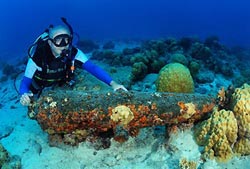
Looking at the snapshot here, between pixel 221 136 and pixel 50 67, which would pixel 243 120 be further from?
pixel 50 67

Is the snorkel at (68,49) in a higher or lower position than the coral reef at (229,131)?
higher

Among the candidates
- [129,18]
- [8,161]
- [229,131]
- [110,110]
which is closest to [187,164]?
[229,131]

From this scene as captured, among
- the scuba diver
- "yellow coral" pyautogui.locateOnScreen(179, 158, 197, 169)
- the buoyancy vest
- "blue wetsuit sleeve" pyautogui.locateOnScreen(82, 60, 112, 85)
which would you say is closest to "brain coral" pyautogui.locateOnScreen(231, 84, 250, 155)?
"yellow coral" pyautogui.locateOnScreen(179, 158, 197, 169)

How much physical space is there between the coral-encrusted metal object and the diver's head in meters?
1.32

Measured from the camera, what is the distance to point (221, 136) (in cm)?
362

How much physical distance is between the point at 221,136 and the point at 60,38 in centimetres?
327

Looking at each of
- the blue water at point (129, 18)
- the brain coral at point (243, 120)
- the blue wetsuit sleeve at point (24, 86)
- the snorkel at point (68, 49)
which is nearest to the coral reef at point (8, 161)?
the blue wetsuit sleeve at point (24, 86)

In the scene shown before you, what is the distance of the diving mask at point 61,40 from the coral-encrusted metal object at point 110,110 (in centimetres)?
131

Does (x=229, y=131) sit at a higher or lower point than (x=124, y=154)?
higher

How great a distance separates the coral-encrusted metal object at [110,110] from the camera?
12.0ft

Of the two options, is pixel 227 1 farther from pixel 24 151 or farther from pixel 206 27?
pixel 24 151

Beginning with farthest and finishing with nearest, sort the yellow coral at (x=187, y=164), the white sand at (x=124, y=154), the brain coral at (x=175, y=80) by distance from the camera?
the brain coral at (x=175, y=80) < the white sand at (x=124, y=154) < the yellow coral at (x=187, y=164)

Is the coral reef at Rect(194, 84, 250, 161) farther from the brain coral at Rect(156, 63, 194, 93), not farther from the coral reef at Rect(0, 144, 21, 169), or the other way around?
the coral reef at Rect(0, 144, 21, 169)

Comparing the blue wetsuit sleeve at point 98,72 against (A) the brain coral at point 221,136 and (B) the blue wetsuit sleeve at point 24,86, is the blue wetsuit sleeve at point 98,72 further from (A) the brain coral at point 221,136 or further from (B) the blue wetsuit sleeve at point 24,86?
(A) the brain coral at point 221,136
